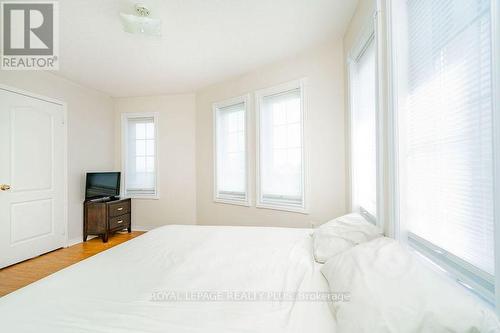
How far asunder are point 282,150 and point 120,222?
125 inches

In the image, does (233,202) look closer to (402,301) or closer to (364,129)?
(364,129)

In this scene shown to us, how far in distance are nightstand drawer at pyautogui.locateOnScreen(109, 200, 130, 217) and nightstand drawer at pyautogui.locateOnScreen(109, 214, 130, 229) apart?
0.07 metres

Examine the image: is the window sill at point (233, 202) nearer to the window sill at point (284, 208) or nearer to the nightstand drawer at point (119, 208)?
the window sill at point (284, 208)

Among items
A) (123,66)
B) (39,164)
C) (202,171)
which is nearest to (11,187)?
(39,164)

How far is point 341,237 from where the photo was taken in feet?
4.68

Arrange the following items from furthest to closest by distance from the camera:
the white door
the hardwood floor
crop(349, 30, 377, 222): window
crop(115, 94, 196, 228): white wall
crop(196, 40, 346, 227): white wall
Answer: crop(115, 94, 196, 228): white wall → the white door → crop(196, 40, 346, 227): white wall → the hardwood floor → crop(349, 30, 377, 222): window

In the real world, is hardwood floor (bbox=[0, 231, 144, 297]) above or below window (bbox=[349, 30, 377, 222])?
below

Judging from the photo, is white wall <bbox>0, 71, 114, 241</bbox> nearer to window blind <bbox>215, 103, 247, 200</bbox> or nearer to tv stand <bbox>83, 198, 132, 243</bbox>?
tv stand <bbox>83, 198, 132, 243</bbox>

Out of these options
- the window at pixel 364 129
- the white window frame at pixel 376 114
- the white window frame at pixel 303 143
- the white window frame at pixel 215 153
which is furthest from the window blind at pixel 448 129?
the white window frame at pixel 215 153

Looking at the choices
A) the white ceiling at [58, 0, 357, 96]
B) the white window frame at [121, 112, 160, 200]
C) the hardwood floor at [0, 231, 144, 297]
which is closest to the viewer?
the white ceiling at [58, 0, 357, 96]

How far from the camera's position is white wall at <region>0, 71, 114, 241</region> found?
3.22 m

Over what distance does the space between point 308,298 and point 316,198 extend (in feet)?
6.03

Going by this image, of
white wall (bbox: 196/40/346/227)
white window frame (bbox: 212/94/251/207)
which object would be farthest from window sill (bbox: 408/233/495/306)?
white window frame (bbox: 212/94/251/207)

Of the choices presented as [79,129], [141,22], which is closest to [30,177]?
[79,129]
